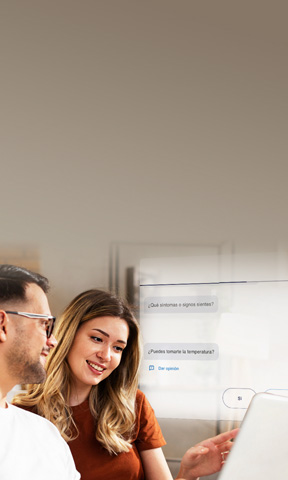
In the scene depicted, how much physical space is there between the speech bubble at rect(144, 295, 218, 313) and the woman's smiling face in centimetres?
14

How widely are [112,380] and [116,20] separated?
145 centimetres

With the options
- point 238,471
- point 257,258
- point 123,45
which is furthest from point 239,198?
point 238,471

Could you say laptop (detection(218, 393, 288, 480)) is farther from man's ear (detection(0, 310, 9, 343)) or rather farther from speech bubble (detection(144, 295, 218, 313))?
speech bubble (detection(144, 295, 218, 313))

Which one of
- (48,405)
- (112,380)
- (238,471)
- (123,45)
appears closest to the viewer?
(238,471)

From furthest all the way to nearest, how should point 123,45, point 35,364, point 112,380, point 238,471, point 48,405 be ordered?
point 123,45
point 112,380
point 48,405
point 35,364
point 238,471

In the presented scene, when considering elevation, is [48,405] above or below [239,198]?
below

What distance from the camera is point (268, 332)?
7.25 feet

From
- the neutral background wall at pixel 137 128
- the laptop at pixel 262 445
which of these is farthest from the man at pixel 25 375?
the laptop at pixel 262 445

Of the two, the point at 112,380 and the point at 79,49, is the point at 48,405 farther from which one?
the point at 79,49

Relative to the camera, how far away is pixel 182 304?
2328 millimetres

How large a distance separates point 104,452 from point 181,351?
0.48 m

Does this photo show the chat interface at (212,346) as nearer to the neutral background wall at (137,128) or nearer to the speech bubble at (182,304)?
the speech bubble at (182,304)

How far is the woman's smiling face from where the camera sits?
7.34ft

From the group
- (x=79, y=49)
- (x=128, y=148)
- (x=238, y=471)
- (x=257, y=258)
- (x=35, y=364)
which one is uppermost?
(x=79, y=49)
